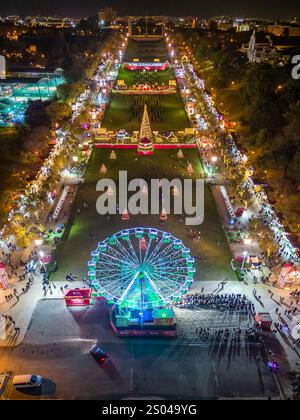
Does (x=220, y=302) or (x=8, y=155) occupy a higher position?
(x=8, y=155)

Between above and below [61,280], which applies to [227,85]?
above

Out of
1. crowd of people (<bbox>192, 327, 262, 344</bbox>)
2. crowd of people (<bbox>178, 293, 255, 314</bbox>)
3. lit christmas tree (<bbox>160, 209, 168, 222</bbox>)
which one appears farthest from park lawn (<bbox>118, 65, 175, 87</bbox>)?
crowd of people (<bbox>192, 327, 262, 344</bbox>)

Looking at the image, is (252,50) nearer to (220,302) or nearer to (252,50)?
(252,50)

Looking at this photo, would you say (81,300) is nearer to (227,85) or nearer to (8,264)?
(8,264)

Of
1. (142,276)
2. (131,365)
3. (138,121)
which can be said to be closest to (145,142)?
(138,121)
